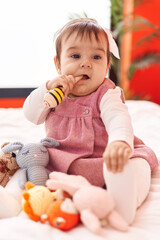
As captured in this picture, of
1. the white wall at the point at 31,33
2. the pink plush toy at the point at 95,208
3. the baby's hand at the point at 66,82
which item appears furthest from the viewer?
the white wall at the point at 31,33

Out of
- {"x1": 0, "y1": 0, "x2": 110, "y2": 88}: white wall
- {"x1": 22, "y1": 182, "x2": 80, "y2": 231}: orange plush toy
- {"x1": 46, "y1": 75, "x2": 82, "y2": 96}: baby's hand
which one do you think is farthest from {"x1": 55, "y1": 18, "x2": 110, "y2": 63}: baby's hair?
{"x1": 0, "y1": 0, "x2": 110, "y2": 88}: white wall

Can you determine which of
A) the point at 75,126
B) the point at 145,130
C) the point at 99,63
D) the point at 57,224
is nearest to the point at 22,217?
the point at 57,224

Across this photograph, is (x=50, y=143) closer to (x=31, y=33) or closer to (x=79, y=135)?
(x=79, y=135)

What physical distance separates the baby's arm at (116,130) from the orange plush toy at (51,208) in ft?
0.42

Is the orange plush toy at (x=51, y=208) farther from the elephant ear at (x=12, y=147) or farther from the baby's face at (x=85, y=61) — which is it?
the baby's face at (x=85, y=61)

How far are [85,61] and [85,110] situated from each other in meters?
0.16

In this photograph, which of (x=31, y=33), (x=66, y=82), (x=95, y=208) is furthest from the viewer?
(x=31, y=33)

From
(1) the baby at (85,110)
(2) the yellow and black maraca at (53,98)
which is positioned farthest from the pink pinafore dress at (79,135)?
(2) the yellow and black maraca at (53,98)

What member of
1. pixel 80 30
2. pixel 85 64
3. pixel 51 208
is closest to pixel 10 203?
pixel 51 208

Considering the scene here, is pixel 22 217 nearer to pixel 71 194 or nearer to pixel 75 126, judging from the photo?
pixel 71 194

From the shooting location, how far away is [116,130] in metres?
0.79

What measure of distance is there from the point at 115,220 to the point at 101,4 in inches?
97.9

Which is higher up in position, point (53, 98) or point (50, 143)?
point (53, 98)

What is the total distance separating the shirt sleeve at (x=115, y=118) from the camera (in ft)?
2.49
